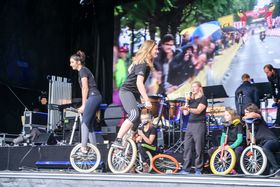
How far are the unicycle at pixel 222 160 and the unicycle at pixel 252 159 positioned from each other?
0.16 metres

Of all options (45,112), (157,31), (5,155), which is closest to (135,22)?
(157,31)

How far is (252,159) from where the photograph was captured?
20.2ft

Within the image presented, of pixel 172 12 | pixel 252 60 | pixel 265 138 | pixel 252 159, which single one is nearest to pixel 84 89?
pixel 252 159

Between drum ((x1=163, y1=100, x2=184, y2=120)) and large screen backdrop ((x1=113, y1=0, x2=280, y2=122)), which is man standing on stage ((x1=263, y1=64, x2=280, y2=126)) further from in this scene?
drum ((x1=163, y1=100, x2=184, y2=120))

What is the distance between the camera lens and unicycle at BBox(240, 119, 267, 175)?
6.09 m

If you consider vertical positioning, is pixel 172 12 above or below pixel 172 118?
above

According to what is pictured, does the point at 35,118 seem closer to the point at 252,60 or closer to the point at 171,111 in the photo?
the point at 171,111

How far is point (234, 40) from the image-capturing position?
34.2 ft

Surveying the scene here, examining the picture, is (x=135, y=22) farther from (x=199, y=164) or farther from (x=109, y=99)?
(x=199, y=164)

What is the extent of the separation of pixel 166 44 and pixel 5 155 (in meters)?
5.08

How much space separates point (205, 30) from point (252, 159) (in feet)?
17.2

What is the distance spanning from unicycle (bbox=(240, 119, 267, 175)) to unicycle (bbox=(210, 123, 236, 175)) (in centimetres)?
16

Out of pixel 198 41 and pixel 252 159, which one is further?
pixel 198 41

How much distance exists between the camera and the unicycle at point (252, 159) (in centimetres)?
609
